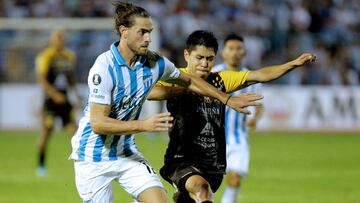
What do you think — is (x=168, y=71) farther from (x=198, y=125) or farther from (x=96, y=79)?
(x=96, y=79)

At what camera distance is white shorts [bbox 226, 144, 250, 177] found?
1006cm

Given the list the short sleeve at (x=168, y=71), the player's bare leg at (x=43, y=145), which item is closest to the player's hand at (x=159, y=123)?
the short sleeve at (x=168, y=71)

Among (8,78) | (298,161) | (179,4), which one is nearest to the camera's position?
(298,161)

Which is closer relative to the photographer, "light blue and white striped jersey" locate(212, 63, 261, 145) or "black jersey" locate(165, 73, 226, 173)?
"black jersey" locate(165, 73, 226, 173)

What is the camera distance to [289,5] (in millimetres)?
26172

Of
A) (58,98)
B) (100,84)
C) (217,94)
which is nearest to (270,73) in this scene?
(217,94)

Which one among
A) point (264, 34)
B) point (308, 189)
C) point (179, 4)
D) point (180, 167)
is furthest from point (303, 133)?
point (180, 167)

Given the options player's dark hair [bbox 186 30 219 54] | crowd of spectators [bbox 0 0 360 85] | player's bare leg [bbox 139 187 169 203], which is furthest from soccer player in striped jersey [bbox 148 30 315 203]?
crowd of spectators [bbox 0 0 360 85]

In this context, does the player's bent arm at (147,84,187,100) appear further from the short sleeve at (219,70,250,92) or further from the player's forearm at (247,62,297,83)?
the player's forearm at (247,62,297,83)

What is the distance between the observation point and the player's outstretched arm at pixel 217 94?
6918 millimetres

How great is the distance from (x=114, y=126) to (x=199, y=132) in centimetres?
132

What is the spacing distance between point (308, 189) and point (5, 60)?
1209 cm

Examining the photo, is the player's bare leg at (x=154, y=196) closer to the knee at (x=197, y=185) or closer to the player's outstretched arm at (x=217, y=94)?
the knee at (x=197, y=185)

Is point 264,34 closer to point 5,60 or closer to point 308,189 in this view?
point 5,60
